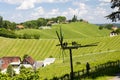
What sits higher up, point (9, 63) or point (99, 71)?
point (99, 71)

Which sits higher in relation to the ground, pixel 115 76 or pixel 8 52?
pixel 115 76

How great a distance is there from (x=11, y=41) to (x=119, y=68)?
139158mm

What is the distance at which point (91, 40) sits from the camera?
156000 millimetres

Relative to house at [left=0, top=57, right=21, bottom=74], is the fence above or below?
above

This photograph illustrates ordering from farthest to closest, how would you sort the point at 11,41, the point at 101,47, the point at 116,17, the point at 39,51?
1. the point at 11,41
2. the point at 39,51
3. the point at 101,47
4. the point at 116,17

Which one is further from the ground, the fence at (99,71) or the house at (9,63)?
the fence at (99,71)

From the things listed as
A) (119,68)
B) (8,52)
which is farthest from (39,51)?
(119,68)

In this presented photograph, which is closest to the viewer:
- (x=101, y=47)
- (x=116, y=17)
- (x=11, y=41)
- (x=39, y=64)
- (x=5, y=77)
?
(x=5, y=77)

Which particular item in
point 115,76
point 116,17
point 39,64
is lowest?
point 39,64

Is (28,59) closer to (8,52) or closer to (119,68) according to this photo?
(8,52)

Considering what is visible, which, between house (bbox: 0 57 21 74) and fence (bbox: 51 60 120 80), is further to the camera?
house (bbox: 0 57 21 74)

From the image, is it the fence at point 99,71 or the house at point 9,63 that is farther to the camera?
the house at point 9,63

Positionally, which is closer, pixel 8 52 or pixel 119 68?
pixel 119 68

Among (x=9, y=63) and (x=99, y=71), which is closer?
(x=99, y=71)
